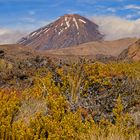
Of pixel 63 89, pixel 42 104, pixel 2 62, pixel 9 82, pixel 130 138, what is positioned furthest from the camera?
pixel 2 62

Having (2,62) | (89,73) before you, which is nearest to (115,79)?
(89,73)

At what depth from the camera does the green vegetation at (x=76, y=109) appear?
9.42 m

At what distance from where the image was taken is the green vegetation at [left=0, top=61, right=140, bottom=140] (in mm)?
9422

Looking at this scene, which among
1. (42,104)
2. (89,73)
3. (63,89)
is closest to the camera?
(42,104)

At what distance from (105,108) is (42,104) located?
2.48 m

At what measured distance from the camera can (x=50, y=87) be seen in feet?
47.6

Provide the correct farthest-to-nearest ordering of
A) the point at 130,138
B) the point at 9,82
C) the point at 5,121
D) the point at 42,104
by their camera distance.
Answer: the point at 9,82 < the point at 42,104 < the point at 5,121 < the point at 130,138

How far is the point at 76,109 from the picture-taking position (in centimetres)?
1248

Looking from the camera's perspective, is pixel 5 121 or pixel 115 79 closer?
pixel 5 121

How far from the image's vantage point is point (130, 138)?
8.59m

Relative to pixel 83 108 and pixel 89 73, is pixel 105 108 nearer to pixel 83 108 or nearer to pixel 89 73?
pixel 83 108

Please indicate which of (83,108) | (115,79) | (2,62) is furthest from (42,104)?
(2,62)

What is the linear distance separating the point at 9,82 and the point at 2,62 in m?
14.1

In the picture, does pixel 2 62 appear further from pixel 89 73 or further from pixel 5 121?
pixel 5 121
